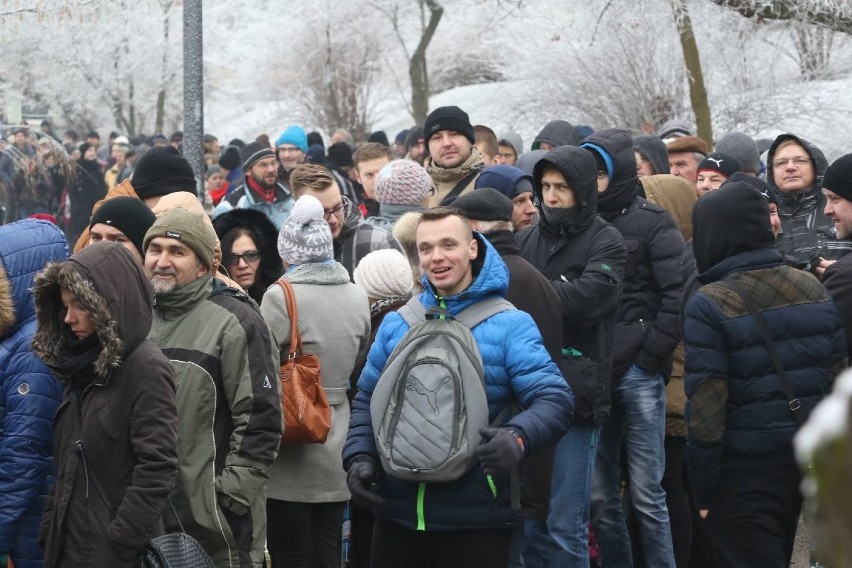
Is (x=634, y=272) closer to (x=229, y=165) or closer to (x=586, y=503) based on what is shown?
(x=586, y=503)

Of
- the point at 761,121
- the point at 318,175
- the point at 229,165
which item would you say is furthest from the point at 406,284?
the point at 761,121

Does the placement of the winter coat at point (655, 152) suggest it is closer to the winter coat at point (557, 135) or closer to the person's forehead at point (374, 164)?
the winter coat at point (557, 135)

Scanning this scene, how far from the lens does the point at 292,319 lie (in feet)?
17.7

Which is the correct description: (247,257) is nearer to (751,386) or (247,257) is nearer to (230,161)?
(751,386)

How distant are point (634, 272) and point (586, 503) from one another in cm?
137

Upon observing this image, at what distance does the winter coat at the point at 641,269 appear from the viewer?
241 inches

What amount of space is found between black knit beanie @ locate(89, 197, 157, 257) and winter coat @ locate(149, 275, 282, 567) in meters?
0.68

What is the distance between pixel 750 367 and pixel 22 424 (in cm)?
276

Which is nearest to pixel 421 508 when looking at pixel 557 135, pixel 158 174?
pixel 158 174

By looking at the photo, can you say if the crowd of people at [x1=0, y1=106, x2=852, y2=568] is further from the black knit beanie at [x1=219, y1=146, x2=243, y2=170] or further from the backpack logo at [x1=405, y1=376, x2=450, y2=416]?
the black knit beanie at [x1=219, y1=146, x2=243, y2=170]

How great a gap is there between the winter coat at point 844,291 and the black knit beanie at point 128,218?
303cm

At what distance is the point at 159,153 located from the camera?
6312mm

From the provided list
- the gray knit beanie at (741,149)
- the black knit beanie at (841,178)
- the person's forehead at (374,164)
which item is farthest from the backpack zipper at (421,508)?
the person's forehead at (374,164)

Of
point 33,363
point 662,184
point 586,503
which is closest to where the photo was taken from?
point 33,363
